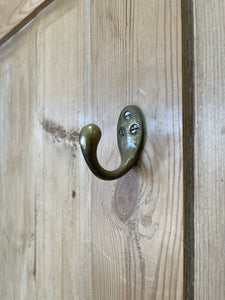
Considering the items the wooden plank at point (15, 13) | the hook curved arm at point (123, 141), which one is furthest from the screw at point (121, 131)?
the wooden plank at point (15, 13)

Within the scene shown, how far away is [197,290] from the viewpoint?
0.23m

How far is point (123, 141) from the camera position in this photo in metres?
0.28

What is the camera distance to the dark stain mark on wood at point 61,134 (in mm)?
363

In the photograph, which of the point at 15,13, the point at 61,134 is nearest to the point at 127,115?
the point at 61,134

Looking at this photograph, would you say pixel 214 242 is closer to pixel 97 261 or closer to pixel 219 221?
pixel 219 221

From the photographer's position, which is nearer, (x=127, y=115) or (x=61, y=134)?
(x=127, y=115)

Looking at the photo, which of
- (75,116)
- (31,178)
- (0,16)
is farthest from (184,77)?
(0,16)

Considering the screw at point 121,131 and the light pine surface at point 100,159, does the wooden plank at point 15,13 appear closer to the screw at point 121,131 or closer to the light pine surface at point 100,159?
the light pine surface at point 100,159

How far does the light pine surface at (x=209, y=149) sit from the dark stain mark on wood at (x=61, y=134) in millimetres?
173

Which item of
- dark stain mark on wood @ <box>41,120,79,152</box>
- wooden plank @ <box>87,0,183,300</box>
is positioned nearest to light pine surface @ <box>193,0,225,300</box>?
wooden plank @ <box>87,0,183,300</box>

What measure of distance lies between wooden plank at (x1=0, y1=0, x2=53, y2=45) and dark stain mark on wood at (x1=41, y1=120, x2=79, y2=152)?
0.56 ft

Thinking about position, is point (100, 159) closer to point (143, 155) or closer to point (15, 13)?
point (143, 155)

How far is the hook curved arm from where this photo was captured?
9.7 inches

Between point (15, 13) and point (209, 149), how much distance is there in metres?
0.41
